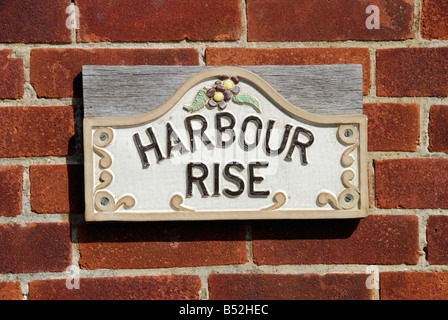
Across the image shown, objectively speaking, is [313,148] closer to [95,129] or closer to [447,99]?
[447,99]

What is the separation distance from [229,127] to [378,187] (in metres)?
0.29

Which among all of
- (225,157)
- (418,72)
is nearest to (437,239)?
(418,72)

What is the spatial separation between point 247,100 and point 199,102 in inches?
3.2

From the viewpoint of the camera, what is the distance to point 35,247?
0.77 meters

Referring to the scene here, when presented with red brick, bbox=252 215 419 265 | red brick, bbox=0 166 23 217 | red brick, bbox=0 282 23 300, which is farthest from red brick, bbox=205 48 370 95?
red brick, bbox=0 282 23 300

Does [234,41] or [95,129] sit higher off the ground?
[234,41]

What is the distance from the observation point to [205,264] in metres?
0.78

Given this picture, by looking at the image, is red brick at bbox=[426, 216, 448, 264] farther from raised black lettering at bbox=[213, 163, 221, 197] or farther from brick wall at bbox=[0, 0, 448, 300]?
raised black lettering at bbox=[213, 163, 221, 197]

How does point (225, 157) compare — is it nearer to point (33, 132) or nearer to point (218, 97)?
point (218, 97)

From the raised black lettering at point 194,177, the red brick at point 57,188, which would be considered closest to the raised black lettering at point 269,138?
the raised black lettering at point 194,177

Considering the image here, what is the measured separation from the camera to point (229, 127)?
0.75m

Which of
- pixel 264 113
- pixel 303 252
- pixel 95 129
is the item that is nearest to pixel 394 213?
pixel 303 252

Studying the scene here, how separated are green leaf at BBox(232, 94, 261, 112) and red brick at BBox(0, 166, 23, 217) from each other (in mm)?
397

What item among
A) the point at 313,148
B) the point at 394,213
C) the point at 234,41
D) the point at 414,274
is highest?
the point at 234,41
